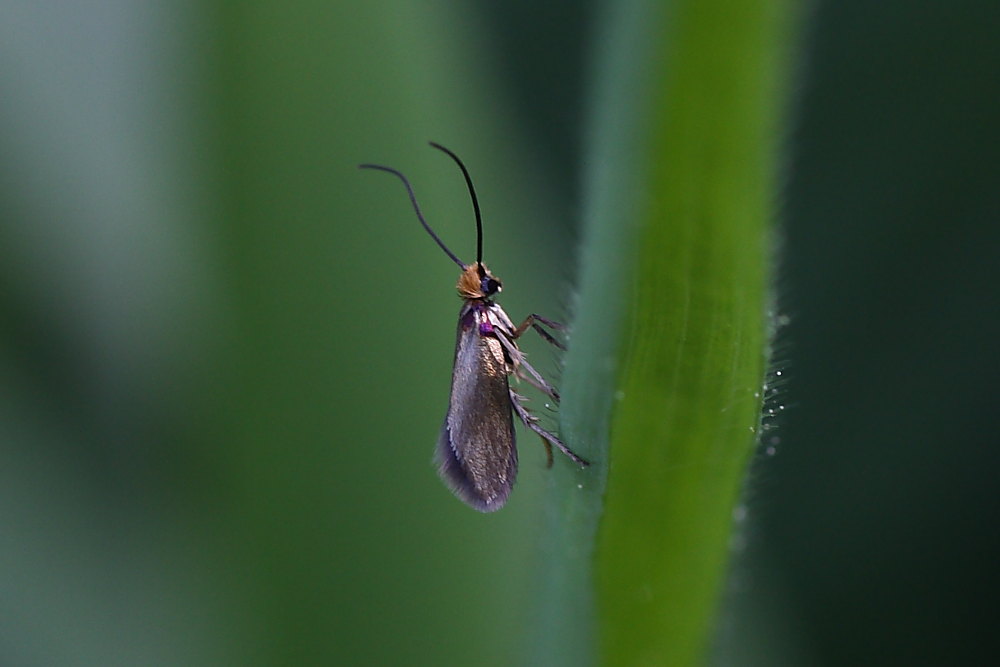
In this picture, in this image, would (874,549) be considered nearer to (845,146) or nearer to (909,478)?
(909,478)

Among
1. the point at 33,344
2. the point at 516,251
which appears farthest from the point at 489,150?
the point at 33,344

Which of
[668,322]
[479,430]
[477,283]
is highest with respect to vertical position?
[477,283]

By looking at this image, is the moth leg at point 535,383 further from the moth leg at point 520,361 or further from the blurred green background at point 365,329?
the blurred green background at point 365,329

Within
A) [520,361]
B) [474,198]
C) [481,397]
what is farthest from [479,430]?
[474,198]

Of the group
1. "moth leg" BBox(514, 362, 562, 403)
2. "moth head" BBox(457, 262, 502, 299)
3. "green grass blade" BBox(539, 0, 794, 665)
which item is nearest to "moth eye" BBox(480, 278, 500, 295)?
"moth head" BBox(457, 262, 502, 299)

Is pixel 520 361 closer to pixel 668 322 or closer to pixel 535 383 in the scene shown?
pixel 535 383

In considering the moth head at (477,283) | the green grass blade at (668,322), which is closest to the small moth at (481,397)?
the moth head at (477,283)
